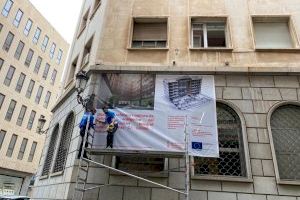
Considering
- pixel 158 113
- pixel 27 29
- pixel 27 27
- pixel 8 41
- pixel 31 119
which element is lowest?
pixel 158 113

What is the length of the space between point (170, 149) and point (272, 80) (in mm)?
4227

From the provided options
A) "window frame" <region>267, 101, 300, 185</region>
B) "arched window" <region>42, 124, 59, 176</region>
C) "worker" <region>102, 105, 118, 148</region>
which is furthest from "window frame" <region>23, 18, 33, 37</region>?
"window frame" <region>267, 101, 300, 185</region>

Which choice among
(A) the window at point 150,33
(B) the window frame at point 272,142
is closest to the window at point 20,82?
(A) the window at point 150,33

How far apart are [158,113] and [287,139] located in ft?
12.9

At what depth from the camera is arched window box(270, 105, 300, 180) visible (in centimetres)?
719

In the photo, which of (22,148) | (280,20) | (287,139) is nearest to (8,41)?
(22,148)

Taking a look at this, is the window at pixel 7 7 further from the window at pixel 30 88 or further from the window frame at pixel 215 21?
the window frame at pixel 215 21

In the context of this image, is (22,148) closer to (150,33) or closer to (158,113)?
(150,33)

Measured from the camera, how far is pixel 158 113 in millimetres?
7895

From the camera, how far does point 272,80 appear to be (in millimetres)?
8414

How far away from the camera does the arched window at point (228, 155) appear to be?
735 centimetres

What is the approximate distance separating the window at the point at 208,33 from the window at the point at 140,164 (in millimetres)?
4585

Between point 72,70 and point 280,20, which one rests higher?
point 280,20

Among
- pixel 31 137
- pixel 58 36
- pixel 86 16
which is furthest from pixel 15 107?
pixel 86 16
